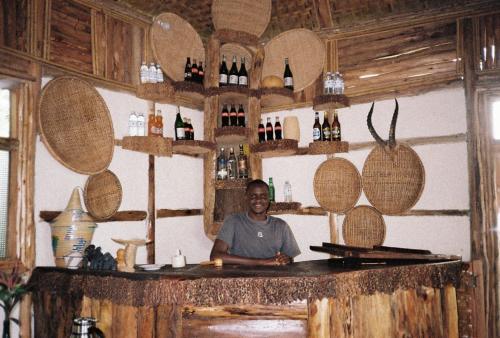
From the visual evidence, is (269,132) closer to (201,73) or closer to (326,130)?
(326,130)

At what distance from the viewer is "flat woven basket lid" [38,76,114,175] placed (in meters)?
4.04

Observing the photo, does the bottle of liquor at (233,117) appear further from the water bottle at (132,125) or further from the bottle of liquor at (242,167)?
the water bottle at (132,125)

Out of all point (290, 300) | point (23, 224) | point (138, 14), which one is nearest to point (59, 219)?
point (23, 224)

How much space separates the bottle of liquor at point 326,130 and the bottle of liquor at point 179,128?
1.75 metres

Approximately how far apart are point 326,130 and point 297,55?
1.08m

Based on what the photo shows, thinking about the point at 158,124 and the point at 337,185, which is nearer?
the point at 158,124

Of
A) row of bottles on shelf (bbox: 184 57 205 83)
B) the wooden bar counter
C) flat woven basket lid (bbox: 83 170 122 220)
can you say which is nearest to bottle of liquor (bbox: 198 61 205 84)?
row of bottles on shelf (bbox: 184 57 205 83)

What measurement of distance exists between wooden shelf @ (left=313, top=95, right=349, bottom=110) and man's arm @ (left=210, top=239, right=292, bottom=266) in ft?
7.41

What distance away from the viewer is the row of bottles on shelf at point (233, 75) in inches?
215

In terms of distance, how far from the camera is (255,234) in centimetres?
421

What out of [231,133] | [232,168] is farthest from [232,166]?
[231,133]

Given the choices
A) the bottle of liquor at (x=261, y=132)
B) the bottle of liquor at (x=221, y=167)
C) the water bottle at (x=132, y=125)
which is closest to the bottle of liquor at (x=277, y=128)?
the bottle of liquor at (x=261, y=132)

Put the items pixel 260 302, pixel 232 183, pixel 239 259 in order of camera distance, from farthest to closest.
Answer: pixel 232 183, pixel 239 259, pixel 260 302

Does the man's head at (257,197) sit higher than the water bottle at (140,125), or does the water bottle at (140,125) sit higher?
the water bottle at (140,125)
